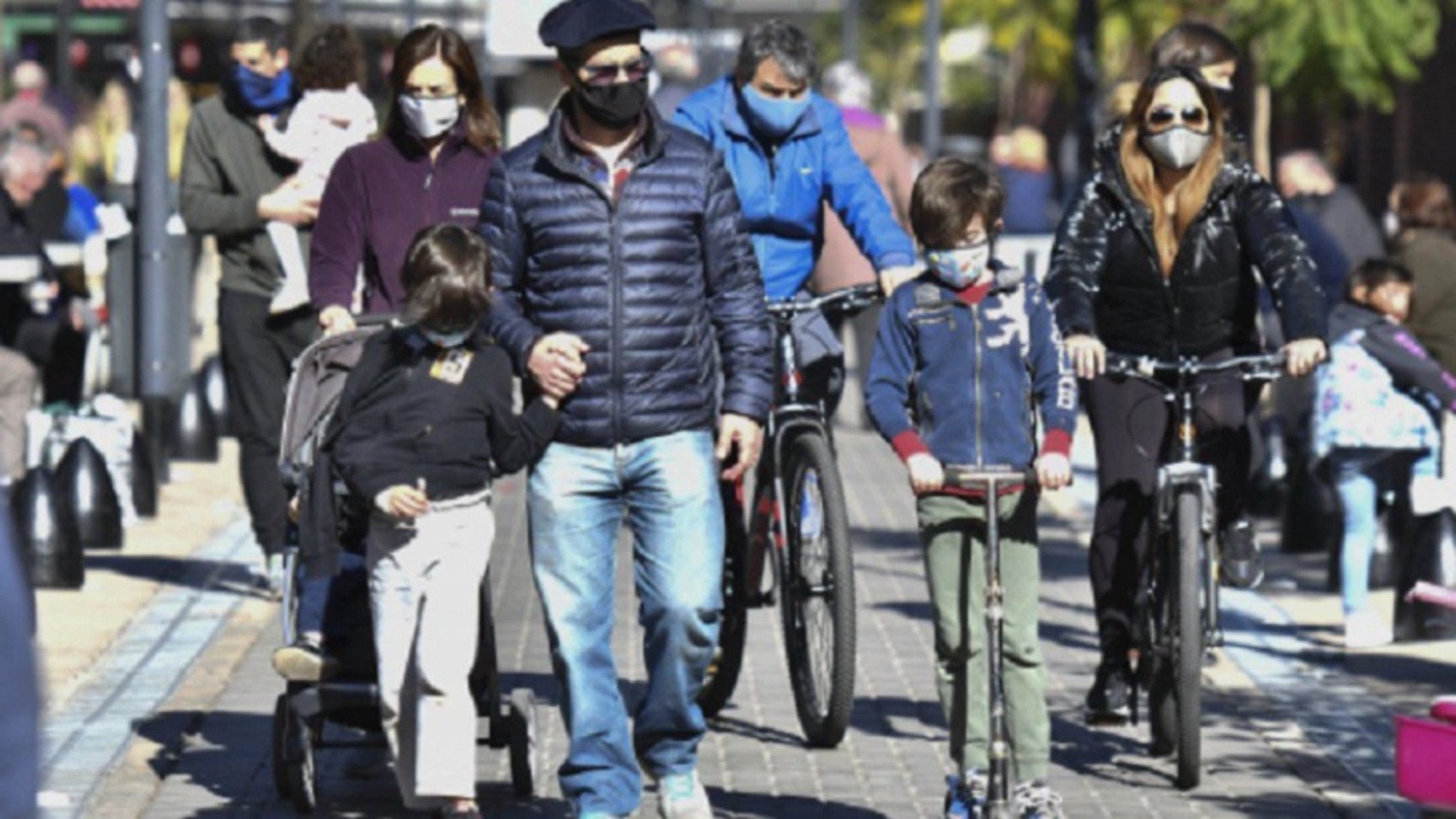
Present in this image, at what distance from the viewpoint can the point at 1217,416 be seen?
8.86 meters

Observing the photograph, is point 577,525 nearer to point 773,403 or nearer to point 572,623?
point 572,623

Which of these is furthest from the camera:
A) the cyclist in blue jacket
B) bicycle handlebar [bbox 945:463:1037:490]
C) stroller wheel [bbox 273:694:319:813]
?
the cyclist in blue jacket

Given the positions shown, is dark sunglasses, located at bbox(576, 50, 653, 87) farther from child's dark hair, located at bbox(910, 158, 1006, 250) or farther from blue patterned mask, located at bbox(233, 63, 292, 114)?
blue patterned mask, located at bbox(233, 63, 292, 114)

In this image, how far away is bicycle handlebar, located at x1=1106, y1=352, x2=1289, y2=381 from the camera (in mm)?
8289

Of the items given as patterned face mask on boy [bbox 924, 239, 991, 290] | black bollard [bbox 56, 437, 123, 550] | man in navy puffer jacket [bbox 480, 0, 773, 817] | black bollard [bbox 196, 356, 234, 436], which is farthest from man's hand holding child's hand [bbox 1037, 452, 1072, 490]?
black bollard [bbox 196, 356, 234, 436]

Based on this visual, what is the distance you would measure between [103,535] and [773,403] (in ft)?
16.0

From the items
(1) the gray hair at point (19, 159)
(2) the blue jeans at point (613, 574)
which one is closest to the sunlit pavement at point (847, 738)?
(2) the blue jeans at point (613, 574)

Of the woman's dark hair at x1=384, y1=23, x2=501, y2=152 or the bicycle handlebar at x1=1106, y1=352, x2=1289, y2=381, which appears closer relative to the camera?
the bicycle handlebar at x1=1106, y1=352, x2=1289, y2=381

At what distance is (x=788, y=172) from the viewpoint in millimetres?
9211

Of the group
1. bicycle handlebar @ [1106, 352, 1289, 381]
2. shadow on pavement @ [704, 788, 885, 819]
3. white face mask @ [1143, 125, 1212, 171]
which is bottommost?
shadow on pavement @ [704, 788, 885, 819]

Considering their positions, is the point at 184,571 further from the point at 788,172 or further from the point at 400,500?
the point at 400,500

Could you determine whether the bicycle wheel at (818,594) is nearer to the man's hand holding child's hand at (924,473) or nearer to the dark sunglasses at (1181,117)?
the dark sunglasses at (1181,117)

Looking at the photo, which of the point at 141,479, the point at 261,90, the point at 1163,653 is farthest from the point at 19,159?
the point at 1163,653

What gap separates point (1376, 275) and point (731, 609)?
347 centimetres
